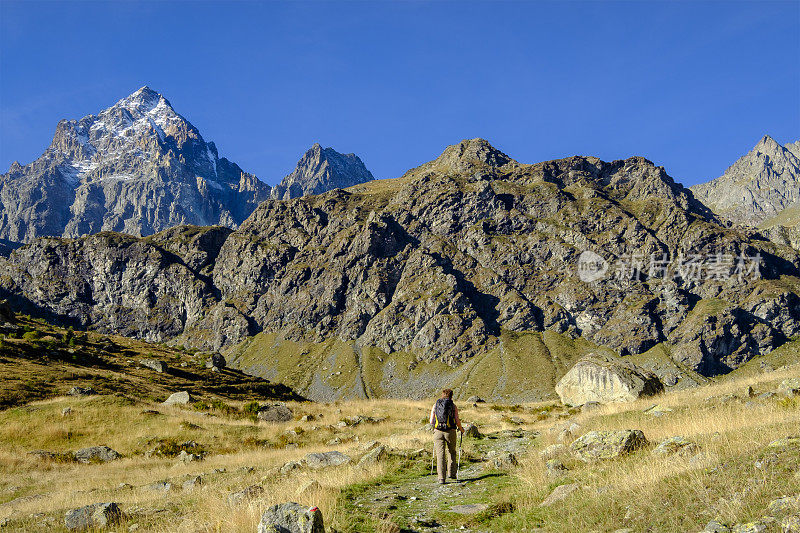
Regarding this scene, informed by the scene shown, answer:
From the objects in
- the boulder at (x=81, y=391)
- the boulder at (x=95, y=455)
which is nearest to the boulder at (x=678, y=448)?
the boulder at (x=95, y=455)

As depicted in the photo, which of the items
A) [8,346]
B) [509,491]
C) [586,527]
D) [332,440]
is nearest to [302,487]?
[509,491]

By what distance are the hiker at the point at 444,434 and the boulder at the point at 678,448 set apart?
5.88m

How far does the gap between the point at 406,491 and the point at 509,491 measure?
3.41 meters

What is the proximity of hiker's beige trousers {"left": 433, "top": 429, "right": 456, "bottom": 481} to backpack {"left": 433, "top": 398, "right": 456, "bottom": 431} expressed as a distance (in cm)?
17

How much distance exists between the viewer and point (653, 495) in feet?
31.0

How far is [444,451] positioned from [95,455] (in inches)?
972

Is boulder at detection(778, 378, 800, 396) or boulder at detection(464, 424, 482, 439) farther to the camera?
boulder at detection(464, 424, 482, 439)

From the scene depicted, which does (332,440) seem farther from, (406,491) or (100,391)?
(100,391)

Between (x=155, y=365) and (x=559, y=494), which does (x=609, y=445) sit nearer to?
(x=559, y=494)

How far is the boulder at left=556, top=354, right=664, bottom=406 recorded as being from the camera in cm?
4084

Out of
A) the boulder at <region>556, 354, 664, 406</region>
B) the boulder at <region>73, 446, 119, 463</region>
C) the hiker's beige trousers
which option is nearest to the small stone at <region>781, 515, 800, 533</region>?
the hiker's beige trousers

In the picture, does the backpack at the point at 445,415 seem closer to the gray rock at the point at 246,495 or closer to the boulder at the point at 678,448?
the gray rock at the point at 246,495

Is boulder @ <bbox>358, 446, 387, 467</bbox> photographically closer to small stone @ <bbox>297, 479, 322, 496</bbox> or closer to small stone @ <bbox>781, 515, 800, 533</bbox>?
small stone @ <bbox>297, 479, 322, 496</bbox>

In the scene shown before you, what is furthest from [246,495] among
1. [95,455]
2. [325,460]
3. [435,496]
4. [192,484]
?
[95,455]
